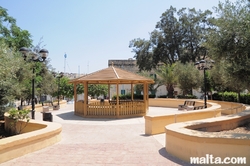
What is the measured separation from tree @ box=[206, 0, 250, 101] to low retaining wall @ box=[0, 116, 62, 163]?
6.19m

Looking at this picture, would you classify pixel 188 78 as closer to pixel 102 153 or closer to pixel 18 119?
pixel 18 119

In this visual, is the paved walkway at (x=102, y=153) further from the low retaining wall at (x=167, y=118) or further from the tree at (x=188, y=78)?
the tree at (x=188, y=78)

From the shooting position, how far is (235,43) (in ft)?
24.0

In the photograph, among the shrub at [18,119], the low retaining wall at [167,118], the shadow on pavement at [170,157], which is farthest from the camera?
the shrub at [18,119]

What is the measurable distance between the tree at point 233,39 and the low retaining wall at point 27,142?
244 inches

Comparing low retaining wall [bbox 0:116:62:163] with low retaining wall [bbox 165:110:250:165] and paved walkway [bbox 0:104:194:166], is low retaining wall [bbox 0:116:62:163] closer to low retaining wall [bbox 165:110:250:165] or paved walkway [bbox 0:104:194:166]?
paved walkway [bbox 0:104:194:166]

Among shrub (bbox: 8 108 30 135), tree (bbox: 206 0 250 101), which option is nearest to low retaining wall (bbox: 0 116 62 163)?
shrub (bbox: 8 108 30 135)

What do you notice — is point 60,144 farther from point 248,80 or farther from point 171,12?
point 171,12

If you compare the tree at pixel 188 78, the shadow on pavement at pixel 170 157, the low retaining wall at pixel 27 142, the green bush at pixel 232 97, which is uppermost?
the tree at pixel 188 78

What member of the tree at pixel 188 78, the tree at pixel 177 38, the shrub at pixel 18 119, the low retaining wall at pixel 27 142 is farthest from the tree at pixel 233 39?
the tree at pixel 177 38

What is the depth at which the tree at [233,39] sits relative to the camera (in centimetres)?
700

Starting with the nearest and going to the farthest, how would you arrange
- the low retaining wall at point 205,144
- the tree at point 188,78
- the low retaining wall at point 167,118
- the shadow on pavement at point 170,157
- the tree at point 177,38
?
the low retaining wall at point 205,144 → the shadow on pavement at point 170,157 → the low retaining wall at point 167,118 → the tree at point 188,78 → the tree at point 177,38

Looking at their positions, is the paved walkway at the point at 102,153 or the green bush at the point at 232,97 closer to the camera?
the paved walkway at the point at 102,153

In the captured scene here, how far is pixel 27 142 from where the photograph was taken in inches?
237
